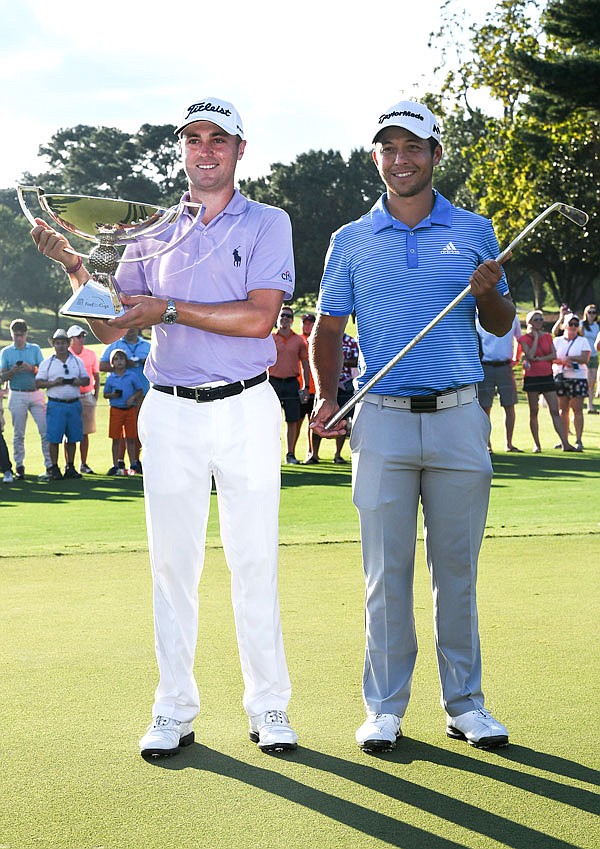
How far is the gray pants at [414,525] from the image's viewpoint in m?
4.14

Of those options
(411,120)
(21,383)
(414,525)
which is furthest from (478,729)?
(21,383)

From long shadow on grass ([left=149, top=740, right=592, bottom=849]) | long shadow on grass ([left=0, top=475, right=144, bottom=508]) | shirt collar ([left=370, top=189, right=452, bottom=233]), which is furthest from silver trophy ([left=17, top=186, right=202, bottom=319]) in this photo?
long shadow on grass ([left=0, top=475, right=144, bottom=508])

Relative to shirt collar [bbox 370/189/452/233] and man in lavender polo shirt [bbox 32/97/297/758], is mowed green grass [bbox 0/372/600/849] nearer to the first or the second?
man in lavender polo shirt [bbox 32/97/297/758]

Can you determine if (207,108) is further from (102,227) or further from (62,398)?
(62,398)

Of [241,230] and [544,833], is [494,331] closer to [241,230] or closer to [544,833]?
[241,230]

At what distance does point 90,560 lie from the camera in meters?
7.61

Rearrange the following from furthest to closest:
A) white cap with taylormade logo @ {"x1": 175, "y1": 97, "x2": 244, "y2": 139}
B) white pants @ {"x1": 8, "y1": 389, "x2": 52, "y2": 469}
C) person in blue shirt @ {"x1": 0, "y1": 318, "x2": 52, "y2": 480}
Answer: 1. white pants @ {"x1": 8, "y1": 389, "x2": 52, "y2": 469}
2. person in blue shirt @ {"x1": 0, "y1": 318, "x2": 52, "y2": 480}
3. white cap with taylormade logo @ {"x1": 175, "y1": 97, "x2": 244, "y2": 139}

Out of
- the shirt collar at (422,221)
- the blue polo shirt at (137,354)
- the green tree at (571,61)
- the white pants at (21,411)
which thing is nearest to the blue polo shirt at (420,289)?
the shirt collar at (422,221)

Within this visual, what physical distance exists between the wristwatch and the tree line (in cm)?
35

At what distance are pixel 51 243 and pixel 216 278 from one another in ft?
1.84

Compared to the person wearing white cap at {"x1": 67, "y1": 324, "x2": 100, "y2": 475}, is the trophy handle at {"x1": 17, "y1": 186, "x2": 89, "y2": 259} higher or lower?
higher

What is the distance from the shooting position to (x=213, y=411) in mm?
3996

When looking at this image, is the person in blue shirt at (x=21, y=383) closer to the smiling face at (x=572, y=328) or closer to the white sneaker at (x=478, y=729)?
the smiling face at (x=572, y=328)

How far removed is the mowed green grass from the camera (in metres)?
3.13
